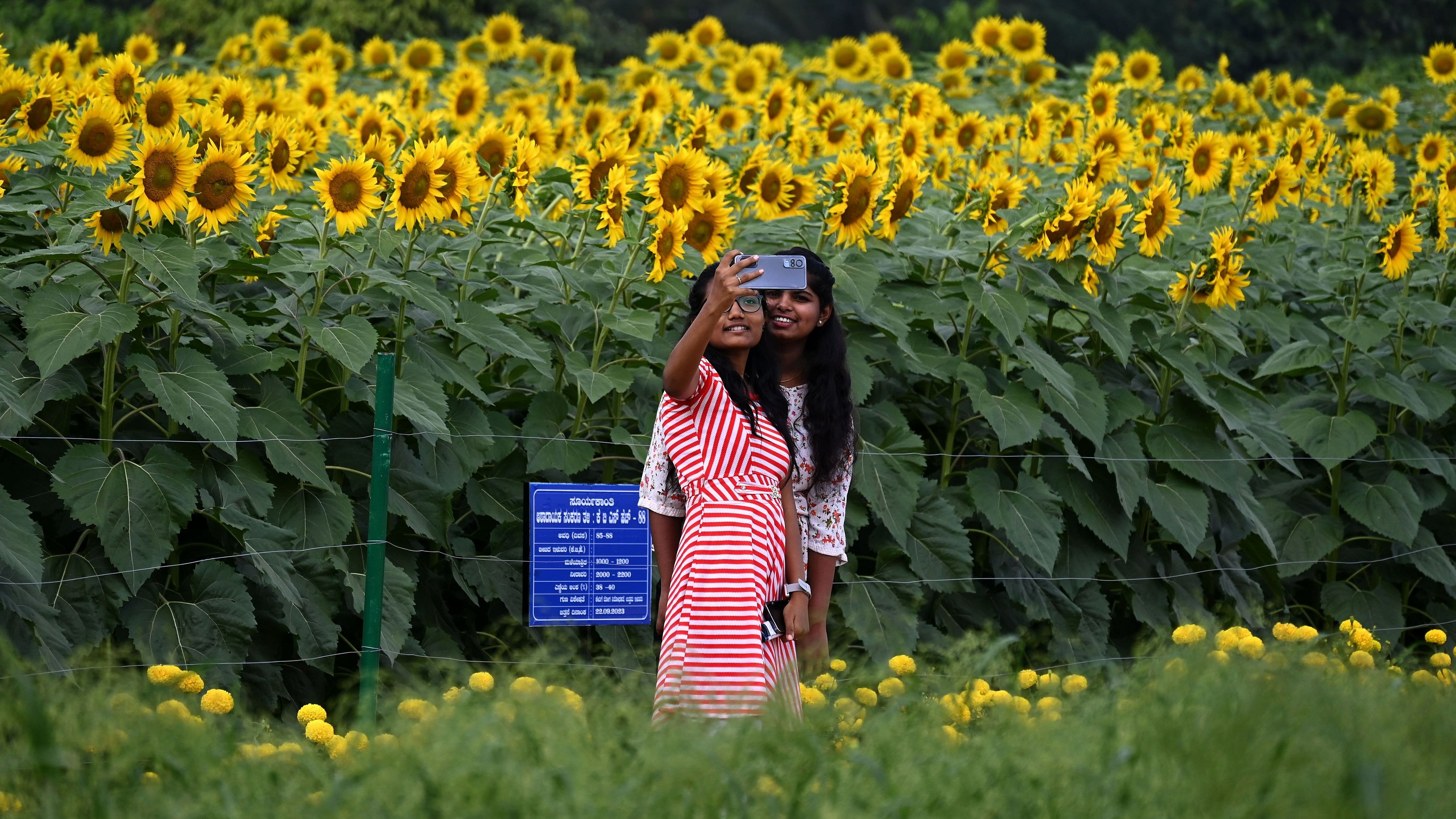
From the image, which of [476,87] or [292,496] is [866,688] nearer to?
[292,496]

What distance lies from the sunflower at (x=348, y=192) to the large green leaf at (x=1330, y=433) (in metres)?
3.53

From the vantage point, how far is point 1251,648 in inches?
123

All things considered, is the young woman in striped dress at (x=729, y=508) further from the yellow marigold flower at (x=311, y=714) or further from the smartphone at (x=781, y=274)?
the yellow marigold flower at (x=311, y=714)

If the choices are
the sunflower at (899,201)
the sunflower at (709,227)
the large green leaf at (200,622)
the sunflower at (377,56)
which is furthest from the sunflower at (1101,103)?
the sunflower at (377,56)

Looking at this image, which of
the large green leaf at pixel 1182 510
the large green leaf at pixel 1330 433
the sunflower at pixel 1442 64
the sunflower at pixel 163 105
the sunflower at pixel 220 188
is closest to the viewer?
the sunflower at pixel 220 188

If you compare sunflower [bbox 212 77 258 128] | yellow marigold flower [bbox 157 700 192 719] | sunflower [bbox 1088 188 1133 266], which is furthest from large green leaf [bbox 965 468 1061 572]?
yellow marigold flower [bbox 157 700 192 719]

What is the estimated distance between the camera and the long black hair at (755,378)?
11.4 feet

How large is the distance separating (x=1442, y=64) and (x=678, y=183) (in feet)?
26.9

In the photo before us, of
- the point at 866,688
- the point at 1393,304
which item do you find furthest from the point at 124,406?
the point at 1393,304

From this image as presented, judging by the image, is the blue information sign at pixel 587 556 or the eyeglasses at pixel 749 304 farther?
the blue information sign at pixel 587 556

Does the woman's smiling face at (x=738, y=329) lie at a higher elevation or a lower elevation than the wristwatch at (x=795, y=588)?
higher

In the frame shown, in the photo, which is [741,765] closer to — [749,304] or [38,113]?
[749,304]

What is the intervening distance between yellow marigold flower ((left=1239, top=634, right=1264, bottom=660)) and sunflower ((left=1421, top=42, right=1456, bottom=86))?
27.9 ft

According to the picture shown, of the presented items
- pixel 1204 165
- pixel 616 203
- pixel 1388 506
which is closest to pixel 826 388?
pixel 616 203
